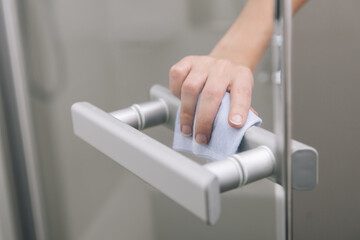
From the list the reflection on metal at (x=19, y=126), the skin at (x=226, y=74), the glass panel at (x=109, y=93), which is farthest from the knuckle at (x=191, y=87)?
the reflection on metal at (x=19, y=126)

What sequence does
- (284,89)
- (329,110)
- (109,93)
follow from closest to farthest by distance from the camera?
(284,89), (109,93), (329,110)

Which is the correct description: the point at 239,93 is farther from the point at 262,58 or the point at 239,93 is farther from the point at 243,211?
the point at 243,211

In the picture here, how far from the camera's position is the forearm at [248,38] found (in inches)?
14.9

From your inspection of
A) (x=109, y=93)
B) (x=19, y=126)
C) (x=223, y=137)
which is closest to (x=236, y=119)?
(x=223, y=137)

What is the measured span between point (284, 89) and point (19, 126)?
45 centimetres

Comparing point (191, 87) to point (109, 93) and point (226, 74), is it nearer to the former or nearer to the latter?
point (226, 74)

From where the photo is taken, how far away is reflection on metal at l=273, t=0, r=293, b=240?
0.81 ft

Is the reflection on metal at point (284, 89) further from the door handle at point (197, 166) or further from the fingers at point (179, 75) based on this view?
the fingers at point (179, 75)

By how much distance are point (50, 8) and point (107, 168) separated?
0.75 ft

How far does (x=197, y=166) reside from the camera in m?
0.27

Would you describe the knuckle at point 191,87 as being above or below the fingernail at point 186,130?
above

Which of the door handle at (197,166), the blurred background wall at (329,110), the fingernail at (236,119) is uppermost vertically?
the fingernail at (236,119)

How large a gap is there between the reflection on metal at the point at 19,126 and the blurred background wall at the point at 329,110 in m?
0.40

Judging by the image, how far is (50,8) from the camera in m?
0.57
